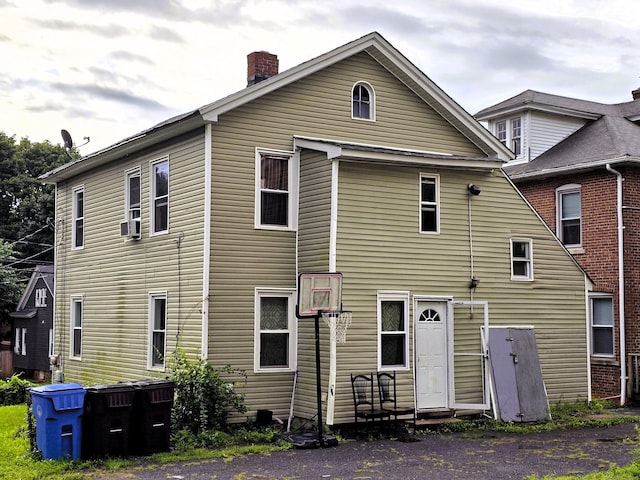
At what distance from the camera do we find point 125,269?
61.5 feet

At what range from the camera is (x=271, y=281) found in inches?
638

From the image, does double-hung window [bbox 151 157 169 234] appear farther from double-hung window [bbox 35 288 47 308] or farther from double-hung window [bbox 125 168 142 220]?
double-hung window [bbox 35 288 47 308]

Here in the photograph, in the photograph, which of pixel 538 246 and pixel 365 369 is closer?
pixel 365 369

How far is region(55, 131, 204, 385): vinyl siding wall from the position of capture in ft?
52.6

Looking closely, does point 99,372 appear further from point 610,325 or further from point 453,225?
point 610,325

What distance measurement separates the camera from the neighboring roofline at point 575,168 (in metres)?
20.7

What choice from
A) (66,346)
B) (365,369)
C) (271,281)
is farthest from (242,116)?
(66,346)

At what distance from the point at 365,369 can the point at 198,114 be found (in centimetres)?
570

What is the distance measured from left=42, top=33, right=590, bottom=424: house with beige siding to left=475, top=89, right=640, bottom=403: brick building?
2809 millimetres

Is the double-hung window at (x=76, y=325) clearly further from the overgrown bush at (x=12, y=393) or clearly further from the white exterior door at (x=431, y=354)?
the white exterior door at (x=431, y=354)

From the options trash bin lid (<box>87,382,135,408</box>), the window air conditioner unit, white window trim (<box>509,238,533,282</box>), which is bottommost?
trash bin lid (<box>87,382,135,408</box>)

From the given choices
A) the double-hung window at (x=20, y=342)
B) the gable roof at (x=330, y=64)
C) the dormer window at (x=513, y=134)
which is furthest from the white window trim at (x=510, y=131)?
the double-hung window at (x=20, y=342)

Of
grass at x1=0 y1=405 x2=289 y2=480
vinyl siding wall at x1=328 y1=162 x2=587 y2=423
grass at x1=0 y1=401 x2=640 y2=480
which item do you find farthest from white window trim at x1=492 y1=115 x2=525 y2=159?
grass at x1=0 y1=405 x2=289 y2=480

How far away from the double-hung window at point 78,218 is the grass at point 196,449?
4911 millimetres
